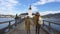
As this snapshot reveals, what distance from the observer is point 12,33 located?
5.04 metres

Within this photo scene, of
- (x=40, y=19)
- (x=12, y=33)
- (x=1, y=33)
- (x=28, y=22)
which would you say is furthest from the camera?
(x=12, y=33)

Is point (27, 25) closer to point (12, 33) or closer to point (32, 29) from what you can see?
point (12, 33)

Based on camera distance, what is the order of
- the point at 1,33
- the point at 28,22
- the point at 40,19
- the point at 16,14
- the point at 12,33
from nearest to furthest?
the point at 1,33
the point at 40,19
the point at 28,22
the point at 12,33
the point at 16,14

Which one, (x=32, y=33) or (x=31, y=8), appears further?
(x=31, y=8)

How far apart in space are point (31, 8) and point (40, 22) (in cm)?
147

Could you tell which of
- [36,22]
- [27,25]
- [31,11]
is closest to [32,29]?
[31,11]

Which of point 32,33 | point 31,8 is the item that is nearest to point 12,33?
point 32,33

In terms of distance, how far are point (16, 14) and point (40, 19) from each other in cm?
147

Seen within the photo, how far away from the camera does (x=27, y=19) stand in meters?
4.56

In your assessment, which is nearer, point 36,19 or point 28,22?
point 36,19

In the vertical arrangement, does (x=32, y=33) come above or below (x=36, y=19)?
below

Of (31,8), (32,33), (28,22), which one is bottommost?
(32,33)

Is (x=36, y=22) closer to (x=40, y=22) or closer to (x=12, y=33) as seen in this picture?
(x=40, y=22)

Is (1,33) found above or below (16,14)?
below
